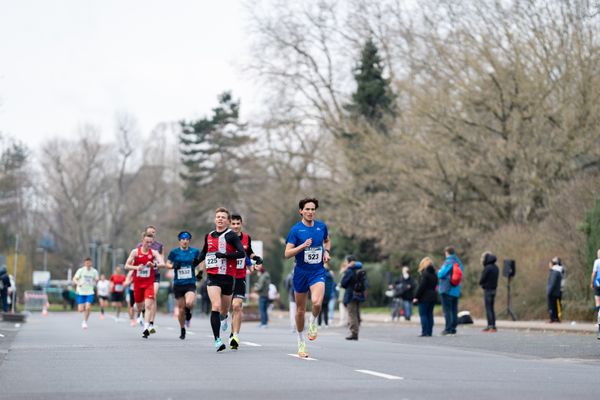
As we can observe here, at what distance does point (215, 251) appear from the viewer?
17.6 m

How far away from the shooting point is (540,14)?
42250 millimetres

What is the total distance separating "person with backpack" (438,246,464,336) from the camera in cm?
2772

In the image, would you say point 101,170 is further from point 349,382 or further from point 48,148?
point 349,382

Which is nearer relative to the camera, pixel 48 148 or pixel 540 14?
pixel 540 14

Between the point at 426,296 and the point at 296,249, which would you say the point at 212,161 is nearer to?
the point at 426,296

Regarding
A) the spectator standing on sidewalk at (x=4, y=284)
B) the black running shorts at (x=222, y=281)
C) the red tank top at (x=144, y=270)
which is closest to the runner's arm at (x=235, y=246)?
the black running shorts at (x=222, y=281)

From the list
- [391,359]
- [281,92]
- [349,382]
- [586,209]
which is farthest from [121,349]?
[281,92]

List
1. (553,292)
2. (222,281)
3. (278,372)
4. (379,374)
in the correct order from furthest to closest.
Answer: (553,292) < (222,281) < (278,372) < (379,374)

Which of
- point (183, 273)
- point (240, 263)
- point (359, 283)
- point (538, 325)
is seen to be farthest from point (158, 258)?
point (538, 325)

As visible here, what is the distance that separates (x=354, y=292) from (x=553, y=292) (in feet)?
32.7

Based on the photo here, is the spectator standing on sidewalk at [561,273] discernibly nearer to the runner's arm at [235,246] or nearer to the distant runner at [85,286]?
the distant runner at [85,286]

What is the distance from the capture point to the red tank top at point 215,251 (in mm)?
17578

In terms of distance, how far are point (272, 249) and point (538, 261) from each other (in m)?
38.2

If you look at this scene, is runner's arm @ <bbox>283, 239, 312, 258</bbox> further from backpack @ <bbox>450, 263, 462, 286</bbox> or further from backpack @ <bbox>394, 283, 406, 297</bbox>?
backpack @ <bbox>394, 283, 406, 297</bbox>
